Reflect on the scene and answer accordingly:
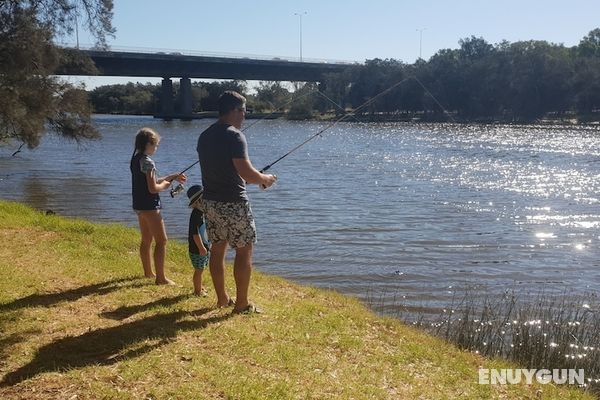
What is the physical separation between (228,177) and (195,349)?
152 cm

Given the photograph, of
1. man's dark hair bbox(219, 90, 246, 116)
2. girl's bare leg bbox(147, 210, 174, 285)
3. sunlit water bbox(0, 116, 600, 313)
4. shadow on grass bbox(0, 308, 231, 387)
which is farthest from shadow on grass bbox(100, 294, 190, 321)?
sunlit water bbox(0, 116, 600, 313)

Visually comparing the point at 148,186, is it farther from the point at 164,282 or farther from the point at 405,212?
the point at 405,212

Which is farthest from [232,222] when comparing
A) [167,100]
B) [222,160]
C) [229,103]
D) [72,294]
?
[167,100]

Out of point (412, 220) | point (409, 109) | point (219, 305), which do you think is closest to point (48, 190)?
point (412, 220)

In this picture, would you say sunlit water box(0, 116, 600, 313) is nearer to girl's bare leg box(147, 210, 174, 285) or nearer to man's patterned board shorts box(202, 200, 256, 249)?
girl's bare leg box(147, 210, 174, 285)

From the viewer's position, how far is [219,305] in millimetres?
6668

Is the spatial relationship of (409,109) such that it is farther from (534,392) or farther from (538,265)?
(534,392)

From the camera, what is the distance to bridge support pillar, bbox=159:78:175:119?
306 feet

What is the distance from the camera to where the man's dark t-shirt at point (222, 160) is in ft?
19.0

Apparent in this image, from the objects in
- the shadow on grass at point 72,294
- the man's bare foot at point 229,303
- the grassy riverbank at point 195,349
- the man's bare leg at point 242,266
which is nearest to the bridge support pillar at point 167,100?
the shadow on grass at point 72,294

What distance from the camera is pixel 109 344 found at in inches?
215

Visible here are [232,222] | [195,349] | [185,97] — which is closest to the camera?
[195,349]

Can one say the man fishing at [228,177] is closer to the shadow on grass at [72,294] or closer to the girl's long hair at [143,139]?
the girl's long hair at [143,139]

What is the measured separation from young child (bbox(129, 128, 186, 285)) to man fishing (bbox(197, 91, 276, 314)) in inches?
43.1
